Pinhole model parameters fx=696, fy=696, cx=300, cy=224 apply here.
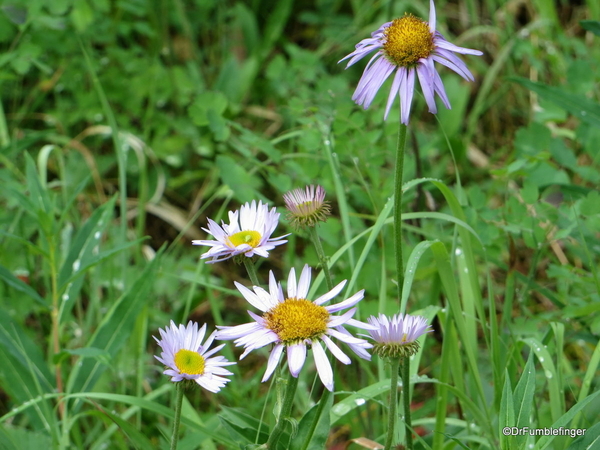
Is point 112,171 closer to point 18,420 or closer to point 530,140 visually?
point 18,420

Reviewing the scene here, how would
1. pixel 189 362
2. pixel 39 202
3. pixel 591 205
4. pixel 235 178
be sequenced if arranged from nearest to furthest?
pixel 189 362
pixel 591 205
pixel 39 202
pixel 235 178

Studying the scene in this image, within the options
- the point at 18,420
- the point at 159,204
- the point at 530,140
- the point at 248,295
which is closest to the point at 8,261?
the point at 18,420

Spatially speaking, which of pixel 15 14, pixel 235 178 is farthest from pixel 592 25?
pixel 15 14

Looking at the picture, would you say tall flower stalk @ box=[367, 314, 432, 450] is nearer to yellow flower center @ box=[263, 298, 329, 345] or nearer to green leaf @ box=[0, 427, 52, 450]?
yellow flower center @ box=[263, 298, 329, 345]

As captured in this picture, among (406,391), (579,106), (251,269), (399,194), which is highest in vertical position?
(579,106)

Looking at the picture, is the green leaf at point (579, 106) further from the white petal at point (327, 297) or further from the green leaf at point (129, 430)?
the green leaf at point (129, 430)

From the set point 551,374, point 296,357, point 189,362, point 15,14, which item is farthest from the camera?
point 15,14

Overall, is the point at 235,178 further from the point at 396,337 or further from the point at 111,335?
the point at 396,337
